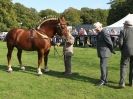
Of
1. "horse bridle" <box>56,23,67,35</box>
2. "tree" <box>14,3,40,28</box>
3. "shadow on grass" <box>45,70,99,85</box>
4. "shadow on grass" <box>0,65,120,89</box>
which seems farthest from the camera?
"tree" <box>14,3,40,28</box>

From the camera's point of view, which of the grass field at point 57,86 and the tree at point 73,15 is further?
the tree at point 73,15

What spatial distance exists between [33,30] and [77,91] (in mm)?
4384

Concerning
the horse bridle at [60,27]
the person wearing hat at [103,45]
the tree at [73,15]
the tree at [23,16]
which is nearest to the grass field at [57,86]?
the person wearing hat at [103,45]

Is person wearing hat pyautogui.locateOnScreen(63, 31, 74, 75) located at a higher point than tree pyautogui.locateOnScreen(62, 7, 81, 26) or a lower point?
lower

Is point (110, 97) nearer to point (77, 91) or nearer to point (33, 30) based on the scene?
point (77, 91)

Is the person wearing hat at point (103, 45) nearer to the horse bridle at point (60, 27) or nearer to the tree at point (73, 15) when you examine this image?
the horse bridle at point (60, 27)

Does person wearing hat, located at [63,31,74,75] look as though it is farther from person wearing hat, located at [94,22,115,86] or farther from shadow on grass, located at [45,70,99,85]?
person wearing hat, located at [94,22,115,86]

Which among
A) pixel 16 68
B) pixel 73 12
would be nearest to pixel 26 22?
pixel 73 12

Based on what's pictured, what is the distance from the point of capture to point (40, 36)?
1495 cm

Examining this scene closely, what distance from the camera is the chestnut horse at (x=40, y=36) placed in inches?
584

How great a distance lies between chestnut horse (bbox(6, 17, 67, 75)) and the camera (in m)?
14.8

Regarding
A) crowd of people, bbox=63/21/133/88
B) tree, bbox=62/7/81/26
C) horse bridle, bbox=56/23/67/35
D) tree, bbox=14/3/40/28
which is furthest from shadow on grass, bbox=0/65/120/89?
tree, bbox=62/7/81/26

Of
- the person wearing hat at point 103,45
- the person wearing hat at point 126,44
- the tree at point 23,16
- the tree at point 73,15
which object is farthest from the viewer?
the tree at point 73,15

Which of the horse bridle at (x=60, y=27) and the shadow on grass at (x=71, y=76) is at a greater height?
the horse bridle at (x=60, y=27)
